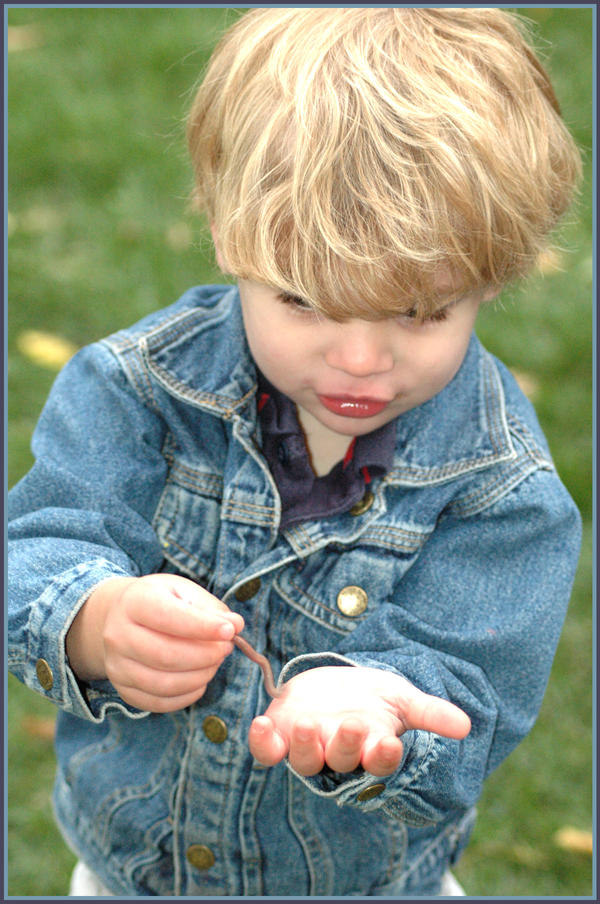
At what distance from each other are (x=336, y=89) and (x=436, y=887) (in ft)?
3.62

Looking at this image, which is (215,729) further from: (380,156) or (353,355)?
(380,156)

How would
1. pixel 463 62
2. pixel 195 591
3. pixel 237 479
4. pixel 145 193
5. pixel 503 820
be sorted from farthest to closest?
pixel 145 193 → pixel 503 820 → pixel 237 479 → pixel 463 62 → pixel 195 591

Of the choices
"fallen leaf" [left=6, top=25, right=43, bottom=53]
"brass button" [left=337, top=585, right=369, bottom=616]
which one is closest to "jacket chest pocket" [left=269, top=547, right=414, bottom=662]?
"brass button" [left=337, top=585, right=369, bottom=616]

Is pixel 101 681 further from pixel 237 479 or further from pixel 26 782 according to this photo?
pixel 26 782

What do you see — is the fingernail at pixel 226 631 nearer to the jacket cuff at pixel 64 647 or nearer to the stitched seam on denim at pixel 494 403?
the jacket cuff at pixel 64 647

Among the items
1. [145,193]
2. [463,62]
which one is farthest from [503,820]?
[145,193]

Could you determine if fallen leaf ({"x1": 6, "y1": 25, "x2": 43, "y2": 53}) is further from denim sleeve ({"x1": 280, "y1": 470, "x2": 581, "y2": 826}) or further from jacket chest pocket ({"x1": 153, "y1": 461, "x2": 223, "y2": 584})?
denim sleeve ({"x1": 280, "y1": 470, "x2": 581, "y2": 826})

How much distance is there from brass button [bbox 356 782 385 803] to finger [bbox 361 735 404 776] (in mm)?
118

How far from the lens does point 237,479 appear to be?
1360 millimetres

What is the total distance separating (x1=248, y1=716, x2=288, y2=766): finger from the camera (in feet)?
3.40

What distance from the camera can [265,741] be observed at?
3.41 ft

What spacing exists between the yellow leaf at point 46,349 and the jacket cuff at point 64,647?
1.54m

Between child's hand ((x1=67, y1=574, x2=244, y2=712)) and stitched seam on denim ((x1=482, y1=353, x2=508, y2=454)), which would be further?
stitched seam on denim ((x1=482, y1=353, x2=508, y2=454))

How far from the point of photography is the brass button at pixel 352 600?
53.9 inches
